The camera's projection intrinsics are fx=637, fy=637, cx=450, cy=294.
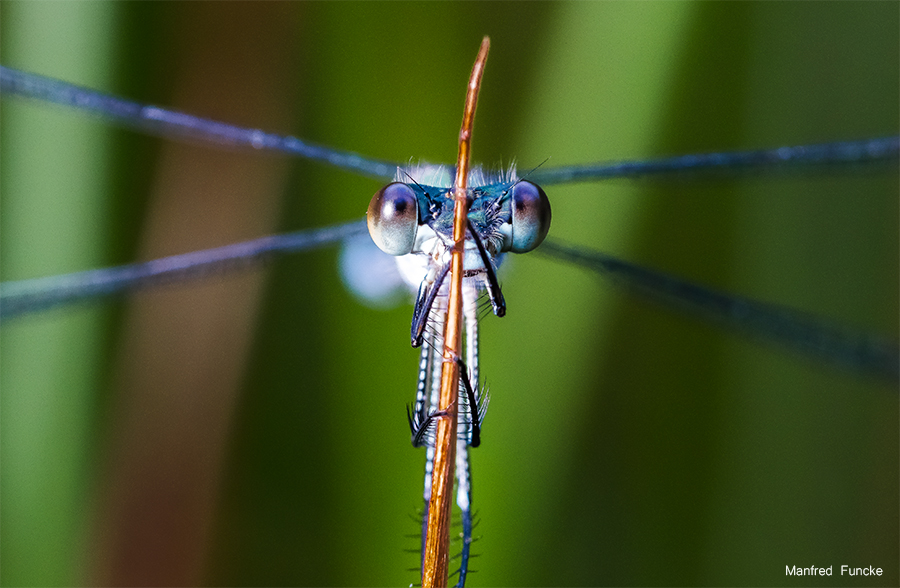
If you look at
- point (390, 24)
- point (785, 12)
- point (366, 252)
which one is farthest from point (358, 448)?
point (785, 12)

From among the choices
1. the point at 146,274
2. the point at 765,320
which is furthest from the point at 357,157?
the point at 765,320

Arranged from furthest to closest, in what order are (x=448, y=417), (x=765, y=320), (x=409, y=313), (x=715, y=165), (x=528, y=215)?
(x=409, y=313) < (x=715, y=165) < (x=528, y=215) < (x=765, y=320) < (x=448, y=417)

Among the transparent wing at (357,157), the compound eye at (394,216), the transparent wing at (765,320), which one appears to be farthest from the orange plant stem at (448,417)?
the transparent wing at (357,157)

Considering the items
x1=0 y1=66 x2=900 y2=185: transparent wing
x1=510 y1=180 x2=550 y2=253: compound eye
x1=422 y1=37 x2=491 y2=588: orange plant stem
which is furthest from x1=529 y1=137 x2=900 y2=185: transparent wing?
x1=422 y1=37 x2=491 y2=588: orange plant stem

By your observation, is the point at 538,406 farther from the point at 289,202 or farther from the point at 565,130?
the point at 289,202

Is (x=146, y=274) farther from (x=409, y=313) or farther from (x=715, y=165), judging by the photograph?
Answer: (x=715, y=165)

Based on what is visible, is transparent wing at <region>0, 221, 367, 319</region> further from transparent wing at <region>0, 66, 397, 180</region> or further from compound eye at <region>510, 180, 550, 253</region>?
compound eye at <region>510, 180, 550, 253</region>
